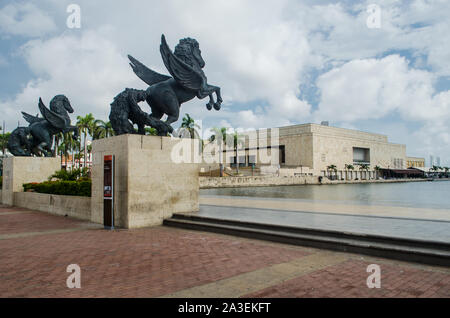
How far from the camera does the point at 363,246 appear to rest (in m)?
5.73

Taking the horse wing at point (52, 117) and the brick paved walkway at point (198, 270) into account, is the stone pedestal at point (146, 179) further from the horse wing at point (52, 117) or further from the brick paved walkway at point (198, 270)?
the horse wing at point (52, 117)

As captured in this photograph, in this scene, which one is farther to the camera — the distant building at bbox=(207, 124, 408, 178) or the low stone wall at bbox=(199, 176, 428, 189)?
the distant building at bbox=(207, 124, 408, 178)

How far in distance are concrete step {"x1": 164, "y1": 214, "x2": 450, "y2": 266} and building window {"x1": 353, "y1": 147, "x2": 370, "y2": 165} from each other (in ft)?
297

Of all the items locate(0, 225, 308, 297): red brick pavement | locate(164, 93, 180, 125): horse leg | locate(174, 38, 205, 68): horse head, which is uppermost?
locate(174, 38, 205, 68): horse head

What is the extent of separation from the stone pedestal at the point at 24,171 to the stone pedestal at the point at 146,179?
935 centimetres

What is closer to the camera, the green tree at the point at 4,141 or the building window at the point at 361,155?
the green tree at the point at 4,141

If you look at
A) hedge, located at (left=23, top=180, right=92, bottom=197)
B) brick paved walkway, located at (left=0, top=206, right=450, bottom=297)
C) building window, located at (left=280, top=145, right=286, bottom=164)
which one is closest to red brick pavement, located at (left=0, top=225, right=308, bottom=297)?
brick paved walkway, located at (left=0, top=206, right=450, bottom=297)

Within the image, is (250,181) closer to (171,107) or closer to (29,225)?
(171,107)

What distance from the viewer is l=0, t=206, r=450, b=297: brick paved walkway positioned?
13.4 ft

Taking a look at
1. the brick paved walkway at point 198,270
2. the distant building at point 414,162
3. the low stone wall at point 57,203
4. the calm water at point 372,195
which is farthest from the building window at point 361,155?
the brick paved walkway at point 198,270

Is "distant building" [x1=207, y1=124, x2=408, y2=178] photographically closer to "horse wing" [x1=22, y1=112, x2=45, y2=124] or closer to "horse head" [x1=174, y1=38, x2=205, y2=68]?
"horse wing" [x1=22, y1=112, x2=45, y2=124]

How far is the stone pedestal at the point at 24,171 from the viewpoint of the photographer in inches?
693

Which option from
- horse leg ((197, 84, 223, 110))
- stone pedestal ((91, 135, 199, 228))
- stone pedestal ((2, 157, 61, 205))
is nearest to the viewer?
A: stone pedestal ((91, 135, 199, 228))
